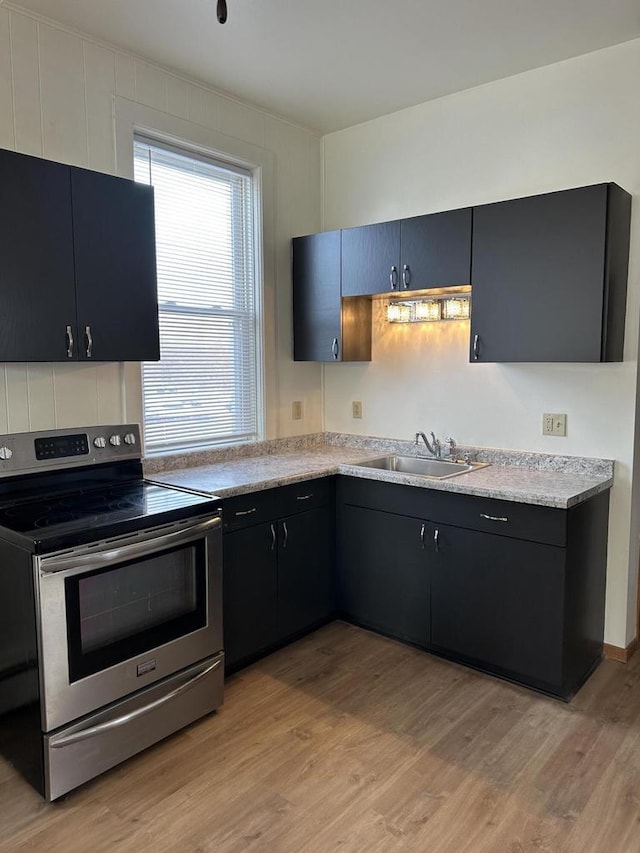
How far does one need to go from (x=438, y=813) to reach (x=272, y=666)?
1.11 m

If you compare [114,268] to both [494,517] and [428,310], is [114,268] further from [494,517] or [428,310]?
[494,517]

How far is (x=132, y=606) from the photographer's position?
2195mm

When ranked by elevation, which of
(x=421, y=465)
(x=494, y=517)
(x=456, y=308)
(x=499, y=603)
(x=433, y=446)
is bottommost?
(x=499, y=603)

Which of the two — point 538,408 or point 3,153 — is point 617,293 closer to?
point 538,408

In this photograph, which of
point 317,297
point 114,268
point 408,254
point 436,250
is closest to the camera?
point 114,268

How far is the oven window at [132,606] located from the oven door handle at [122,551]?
36 mm

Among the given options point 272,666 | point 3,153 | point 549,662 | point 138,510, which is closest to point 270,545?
point 272,666

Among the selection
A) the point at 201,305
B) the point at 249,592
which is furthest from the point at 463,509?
the point at 201,305

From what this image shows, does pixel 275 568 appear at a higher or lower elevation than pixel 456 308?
lower

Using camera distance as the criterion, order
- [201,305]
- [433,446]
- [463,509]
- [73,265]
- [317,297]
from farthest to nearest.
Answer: [317,297]
[433,446]
[201,305]
[463,509]
[73,265]

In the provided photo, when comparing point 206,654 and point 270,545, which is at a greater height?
point 270,545

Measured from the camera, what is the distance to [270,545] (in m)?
2.90

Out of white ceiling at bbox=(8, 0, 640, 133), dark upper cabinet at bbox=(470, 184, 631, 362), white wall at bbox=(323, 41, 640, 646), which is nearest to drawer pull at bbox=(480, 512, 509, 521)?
white wall at bbox=(323, 41, 640, 646)

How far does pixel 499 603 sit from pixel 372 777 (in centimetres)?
93
